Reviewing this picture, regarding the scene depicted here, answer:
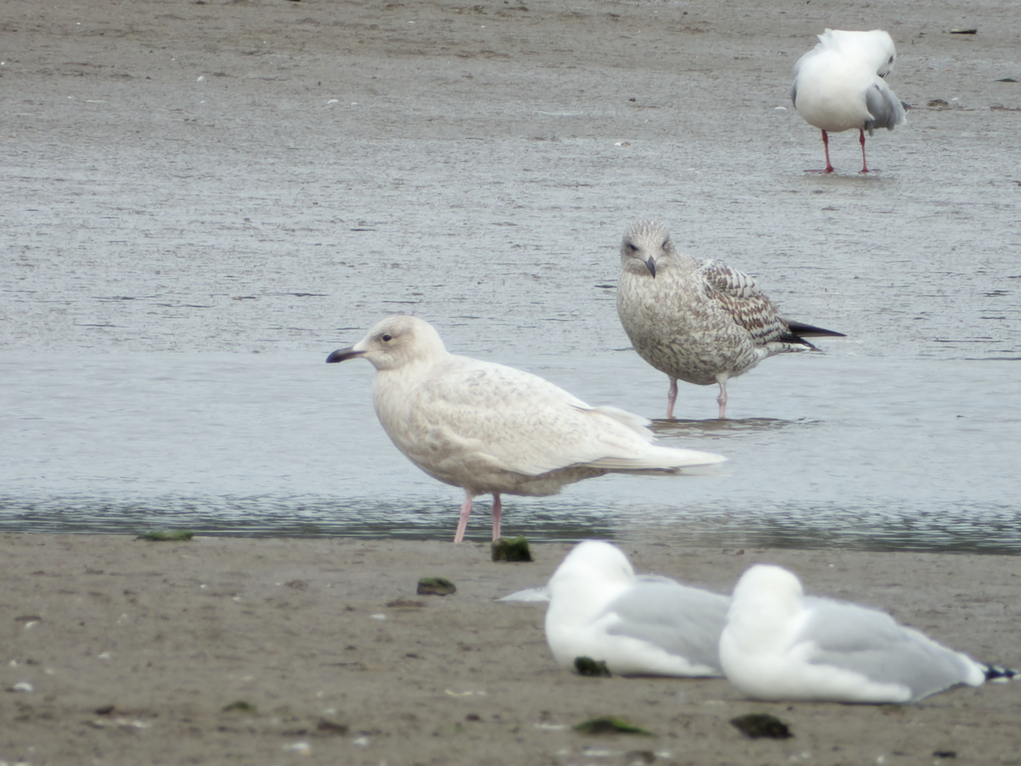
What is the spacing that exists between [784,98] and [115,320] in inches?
Result: 414

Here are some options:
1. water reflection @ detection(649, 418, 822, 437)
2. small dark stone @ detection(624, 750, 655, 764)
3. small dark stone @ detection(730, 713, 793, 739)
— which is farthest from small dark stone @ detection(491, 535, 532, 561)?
water reflection @ detection(649, 418, 822, 437)

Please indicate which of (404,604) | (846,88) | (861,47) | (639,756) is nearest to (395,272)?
(846,88)

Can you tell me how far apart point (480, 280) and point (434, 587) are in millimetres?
6156

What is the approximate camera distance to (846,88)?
15633 millimetres

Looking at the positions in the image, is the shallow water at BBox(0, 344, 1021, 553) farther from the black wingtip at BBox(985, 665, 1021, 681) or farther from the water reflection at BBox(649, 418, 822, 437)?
the black wingtip at BBox(985, 665, 1021, 681)

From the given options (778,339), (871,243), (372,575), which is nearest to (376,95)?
(871,243)

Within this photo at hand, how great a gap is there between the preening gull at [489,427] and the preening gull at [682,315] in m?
2.20

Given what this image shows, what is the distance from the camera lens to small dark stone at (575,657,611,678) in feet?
13.8

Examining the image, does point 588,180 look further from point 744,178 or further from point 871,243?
point 871,243

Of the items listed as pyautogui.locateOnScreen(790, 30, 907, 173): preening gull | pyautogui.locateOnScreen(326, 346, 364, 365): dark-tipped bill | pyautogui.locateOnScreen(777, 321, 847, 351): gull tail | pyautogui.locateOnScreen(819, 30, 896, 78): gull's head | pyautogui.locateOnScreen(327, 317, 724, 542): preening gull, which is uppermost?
pyautogui.locateOnScreen(819, 30, 896, 78): gull's head

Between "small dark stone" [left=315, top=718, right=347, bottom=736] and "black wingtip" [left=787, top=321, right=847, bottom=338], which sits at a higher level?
"black wingtip" [left=787, top=321, right=847, bottom=338]

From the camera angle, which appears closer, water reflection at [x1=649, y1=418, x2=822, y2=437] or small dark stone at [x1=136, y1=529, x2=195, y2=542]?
small dark stone at [x1=136, y1=529, x2=195, y2=542]

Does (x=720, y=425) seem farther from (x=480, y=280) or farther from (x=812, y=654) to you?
(x=812, y=654)

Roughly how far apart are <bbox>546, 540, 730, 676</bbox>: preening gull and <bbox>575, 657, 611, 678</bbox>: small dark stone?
1cm
